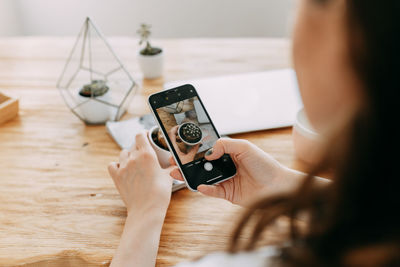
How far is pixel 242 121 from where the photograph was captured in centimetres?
87

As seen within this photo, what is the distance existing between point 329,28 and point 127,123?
2.00ft

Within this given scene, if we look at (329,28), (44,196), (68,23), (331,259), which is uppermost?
(329,28)

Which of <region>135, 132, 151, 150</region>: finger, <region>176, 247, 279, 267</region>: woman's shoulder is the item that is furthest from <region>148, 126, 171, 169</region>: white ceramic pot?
<region>176, 247, 279, 267</region>: woman's shoulder

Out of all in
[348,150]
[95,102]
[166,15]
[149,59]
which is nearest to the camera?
[348,150]

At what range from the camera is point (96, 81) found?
2.99 feet

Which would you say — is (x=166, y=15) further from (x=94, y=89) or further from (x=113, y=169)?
(x=113, y=169)

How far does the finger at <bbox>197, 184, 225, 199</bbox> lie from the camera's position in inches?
26.0

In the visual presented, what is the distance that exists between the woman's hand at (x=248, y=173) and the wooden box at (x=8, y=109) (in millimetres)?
497

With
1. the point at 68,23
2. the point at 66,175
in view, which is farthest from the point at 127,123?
the point at 68,23

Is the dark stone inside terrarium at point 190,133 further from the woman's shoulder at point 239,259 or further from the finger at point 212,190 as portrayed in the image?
the woman's shoulder at point 239,259

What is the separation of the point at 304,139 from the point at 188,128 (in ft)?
0.76

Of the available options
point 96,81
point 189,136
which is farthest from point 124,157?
point 96,81

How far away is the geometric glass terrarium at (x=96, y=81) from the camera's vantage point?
887 mm

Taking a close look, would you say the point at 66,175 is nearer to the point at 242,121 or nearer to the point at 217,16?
the point at 242,121
